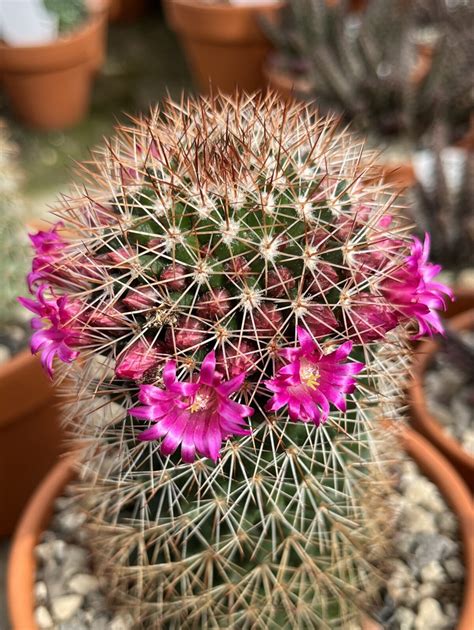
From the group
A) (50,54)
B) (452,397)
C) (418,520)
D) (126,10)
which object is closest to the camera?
(418,520)

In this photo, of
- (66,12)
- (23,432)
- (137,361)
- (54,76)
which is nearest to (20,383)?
(23,432)

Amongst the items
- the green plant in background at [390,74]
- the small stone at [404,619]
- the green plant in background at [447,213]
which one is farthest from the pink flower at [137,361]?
the green plant in background at [390,74]

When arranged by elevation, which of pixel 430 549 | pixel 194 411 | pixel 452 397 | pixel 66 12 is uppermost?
pixel 194 411

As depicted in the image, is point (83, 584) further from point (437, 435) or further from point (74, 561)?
point (437, 435)

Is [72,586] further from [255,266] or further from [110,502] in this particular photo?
[255,266]

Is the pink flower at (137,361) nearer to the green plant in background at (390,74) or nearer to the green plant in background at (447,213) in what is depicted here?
the green plant in background at (447,213)

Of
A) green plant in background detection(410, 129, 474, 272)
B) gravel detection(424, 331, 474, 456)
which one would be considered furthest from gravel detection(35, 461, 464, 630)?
green plant in background detection(410, 129, 474, 272)

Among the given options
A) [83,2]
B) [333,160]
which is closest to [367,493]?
[333,160]
